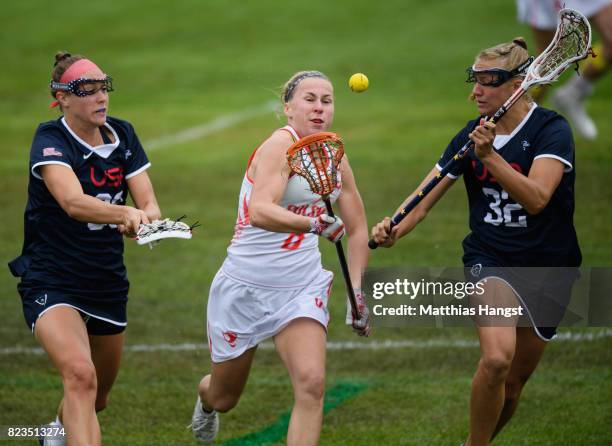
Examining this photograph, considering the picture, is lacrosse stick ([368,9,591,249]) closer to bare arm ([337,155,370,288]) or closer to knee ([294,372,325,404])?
bare arm ([337,155,370,288])

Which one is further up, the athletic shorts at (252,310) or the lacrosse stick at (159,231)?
the lacrosse stick at (159,231)

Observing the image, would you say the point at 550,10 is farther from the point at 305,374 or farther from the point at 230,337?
the point at 305,374

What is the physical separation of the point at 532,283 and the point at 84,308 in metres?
2.60

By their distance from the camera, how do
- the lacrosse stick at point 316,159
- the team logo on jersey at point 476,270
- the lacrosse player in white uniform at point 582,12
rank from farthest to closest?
the lacrosse player in white uniform at point 582,12 < the team logo on jersey at point 476,270 < the lacrosse stick at point 316,159

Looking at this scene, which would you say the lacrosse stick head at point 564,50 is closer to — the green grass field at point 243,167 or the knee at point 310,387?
the green grass field at point 243,167

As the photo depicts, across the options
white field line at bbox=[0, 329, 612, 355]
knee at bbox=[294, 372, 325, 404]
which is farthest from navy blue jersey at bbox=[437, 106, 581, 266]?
white field line at bbox=[0, 329, 612, 355]

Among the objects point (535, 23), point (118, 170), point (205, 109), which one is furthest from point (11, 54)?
point (118, 170)

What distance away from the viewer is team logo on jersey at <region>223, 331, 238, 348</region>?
6480 millimetres

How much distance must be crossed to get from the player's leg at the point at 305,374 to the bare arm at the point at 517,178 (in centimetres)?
129

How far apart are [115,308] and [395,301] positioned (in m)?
1.85

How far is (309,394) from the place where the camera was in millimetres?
6035

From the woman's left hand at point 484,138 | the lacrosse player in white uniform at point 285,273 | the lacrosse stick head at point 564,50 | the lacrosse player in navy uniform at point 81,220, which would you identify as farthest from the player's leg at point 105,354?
the lacrosse stick head at point 564,50

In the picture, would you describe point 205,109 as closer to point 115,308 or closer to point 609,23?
point 609,23

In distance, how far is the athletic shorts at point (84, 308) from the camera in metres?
6.40
